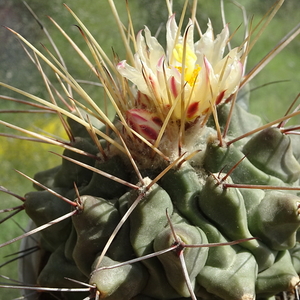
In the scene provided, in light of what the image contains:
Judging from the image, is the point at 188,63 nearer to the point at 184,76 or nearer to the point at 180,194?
the point at 184,76

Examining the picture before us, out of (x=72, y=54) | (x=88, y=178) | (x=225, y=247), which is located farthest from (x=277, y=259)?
(x=72, y=54)

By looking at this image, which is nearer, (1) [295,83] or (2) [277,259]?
(2) [277,259]

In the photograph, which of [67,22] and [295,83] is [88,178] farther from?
[295,83]

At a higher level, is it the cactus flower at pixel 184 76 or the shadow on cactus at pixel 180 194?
the cactus flower at pixel 184 76

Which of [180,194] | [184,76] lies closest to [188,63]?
[184,76]

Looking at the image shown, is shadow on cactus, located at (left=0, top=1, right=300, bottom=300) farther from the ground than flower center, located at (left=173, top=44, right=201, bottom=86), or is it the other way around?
flower center, located at (left=173, top=44, right=201, bottom=86)

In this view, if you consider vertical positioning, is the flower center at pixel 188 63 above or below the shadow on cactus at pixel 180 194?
above
